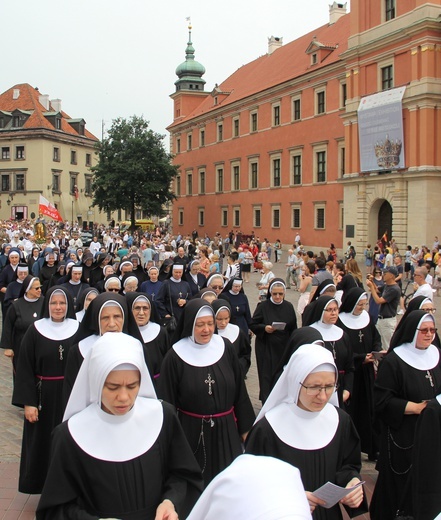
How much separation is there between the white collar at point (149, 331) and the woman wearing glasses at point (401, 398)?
2427mm

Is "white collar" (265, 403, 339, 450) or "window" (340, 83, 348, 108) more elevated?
"window" (340, 83, 348, 108)

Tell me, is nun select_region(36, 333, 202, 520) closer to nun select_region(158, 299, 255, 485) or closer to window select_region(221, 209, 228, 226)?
nun select_region(158, 299, 255, 485)

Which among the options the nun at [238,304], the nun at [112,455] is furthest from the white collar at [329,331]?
the nun at [112,455]

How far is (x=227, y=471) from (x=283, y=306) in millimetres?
6684

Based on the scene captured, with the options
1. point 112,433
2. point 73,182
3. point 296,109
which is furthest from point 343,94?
point 73,182

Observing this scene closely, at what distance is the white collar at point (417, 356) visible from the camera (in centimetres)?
493

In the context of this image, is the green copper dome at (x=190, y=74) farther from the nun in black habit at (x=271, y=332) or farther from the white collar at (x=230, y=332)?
the white collar at (x=230, y=332)

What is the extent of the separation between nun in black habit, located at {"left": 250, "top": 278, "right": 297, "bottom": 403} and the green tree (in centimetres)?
4385

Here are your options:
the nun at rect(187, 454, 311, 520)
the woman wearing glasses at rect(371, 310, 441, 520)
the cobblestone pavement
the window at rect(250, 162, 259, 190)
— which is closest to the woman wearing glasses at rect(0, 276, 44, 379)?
the cobblestone pavement

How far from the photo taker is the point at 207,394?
4.92 m

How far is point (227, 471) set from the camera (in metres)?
1.73

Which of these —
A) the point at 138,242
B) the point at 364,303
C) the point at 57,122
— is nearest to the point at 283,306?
the point at 364,303

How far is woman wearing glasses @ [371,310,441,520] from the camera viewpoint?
15.9 feet

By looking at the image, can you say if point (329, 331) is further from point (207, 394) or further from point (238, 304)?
point (238, 304)
